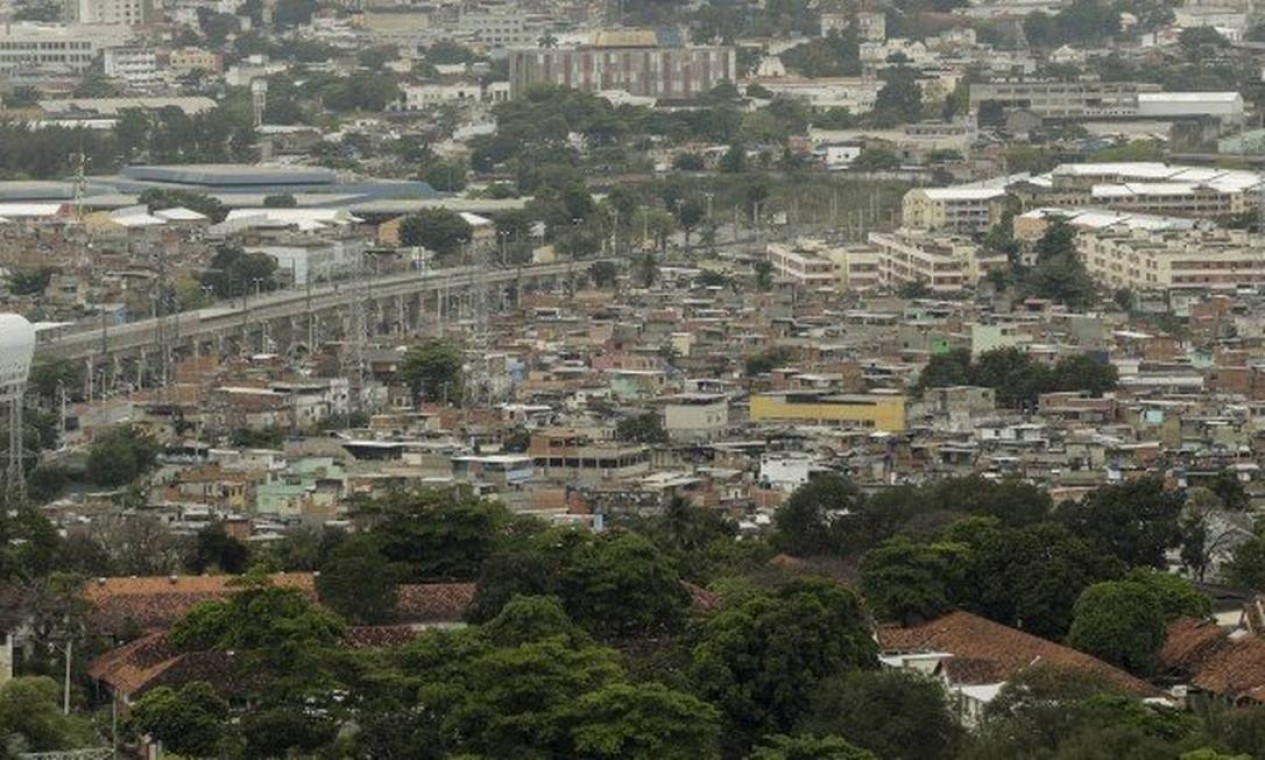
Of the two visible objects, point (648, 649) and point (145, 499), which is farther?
point (145, 499)

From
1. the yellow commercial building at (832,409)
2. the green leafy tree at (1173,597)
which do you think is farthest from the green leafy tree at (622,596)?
the yellow commercial building at (832,409)

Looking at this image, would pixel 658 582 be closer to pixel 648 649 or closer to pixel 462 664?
pixel 648 649

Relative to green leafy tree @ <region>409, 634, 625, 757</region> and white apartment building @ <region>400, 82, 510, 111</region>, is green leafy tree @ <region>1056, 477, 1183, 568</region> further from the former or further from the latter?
white apartment building @ <region>400, 82, 510, 111</region>

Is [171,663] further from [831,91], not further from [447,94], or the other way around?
[447,94]

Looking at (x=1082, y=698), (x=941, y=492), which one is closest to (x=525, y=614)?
(x=1082, y=698)

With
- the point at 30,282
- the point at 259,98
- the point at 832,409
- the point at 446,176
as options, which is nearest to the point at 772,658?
the point at 832,409

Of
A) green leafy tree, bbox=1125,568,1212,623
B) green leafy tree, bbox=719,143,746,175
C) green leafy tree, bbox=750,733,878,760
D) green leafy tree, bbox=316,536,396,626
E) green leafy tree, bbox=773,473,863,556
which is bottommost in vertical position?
green leafy tree, bbox=719,143,746,175

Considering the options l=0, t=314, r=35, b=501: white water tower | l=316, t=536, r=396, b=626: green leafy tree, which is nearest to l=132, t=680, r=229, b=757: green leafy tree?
l=316, t=536, r=396, b=626: green leafy tree
